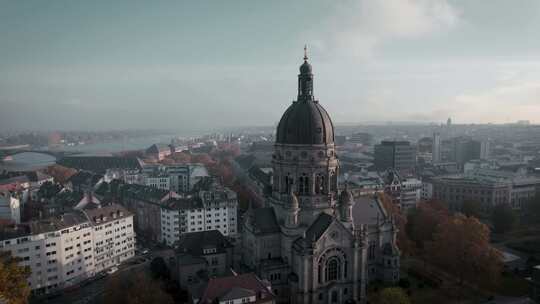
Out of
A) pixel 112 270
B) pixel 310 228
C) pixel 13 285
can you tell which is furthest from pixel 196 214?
pixel 13 285

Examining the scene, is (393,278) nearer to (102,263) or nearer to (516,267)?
(516,267)

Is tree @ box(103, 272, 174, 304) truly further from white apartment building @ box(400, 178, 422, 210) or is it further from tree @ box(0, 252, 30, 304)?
white apartment building @ box(400, 178, 422, 210)

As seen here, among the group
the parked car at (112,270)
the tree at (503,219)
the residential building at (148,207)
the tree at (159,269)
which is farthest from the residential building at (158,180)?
the tree at (503,219)

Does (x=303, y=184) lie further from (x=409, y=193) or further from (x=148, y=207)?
(x=409, y=193)


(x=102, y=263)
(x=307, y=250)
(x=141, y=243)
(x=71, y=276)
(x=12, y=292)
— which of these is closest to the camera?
(x=12, y=292)

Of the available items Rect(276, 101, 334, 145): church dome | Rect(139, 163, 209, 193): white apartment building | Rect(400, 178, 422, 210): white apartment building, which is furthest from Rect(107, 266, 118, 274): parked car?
Rect(400, 178, 422, 210): white apartment building

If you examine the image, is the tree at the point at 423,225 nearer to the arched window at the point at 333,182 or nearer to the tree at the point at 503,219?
the tree at the point at 503,219

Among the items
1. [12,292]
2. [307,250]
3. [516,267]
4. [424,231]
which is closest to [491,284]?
[516,267]
